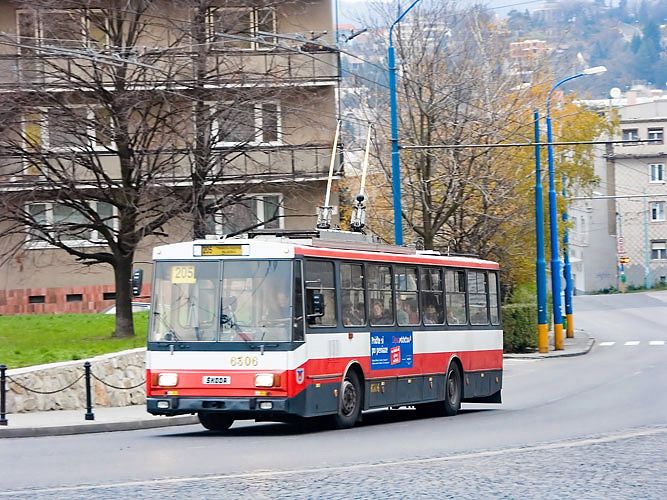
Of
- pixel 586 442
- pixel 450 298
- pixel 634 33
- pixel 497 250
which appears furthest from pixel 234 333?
pixel 634 33

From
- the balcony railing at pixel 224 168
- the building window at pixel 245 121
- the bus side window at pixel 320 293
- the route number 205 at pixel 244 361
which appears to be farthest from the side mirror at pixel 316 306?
the building window at pixel 245 121

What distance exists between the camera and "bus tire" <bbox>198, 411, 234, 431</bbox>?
58.6 feet

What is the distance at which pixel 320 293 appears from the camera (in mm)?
17453

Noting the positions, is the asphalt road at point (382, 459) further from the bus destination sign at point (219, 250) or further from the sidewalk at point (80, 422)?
the bus destination sign at point (219, 250)

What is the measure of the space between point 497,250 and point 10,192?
21444mm

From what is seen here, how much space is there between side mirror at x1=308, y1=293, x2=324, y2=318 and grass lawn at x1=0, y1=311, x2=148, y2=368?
687 centimetres

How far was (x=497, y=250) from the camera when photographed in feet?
145

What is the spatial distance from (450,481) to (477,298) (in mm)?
12580

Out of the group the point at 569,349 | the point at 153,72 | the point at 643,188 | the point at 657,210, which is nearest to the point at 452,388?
the point at 153,72

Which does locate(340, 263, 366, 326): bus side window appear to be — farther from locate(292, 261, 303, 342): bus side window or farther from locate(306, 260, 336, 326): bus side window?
locate(292, 261, 303, 342): bus side window

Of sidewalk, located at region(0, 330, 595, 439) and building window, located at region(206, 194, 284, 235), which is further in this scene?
building window, located at region(206, 194, 284, 235)

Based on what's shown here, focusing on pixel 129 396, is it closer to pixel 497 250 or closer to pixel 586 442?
pixel 586 442

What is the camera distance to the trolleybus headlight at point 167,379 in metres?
16.9


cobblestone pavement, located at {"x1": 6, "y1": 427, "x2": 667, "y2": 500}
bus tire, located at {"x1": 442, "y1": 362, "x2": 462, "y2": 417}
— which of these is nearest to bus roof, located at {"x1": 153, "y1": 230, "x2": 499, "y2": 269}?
bus tire, located at {"x1": 442, "y1": 362, "x2": 462, "y2": 417}
